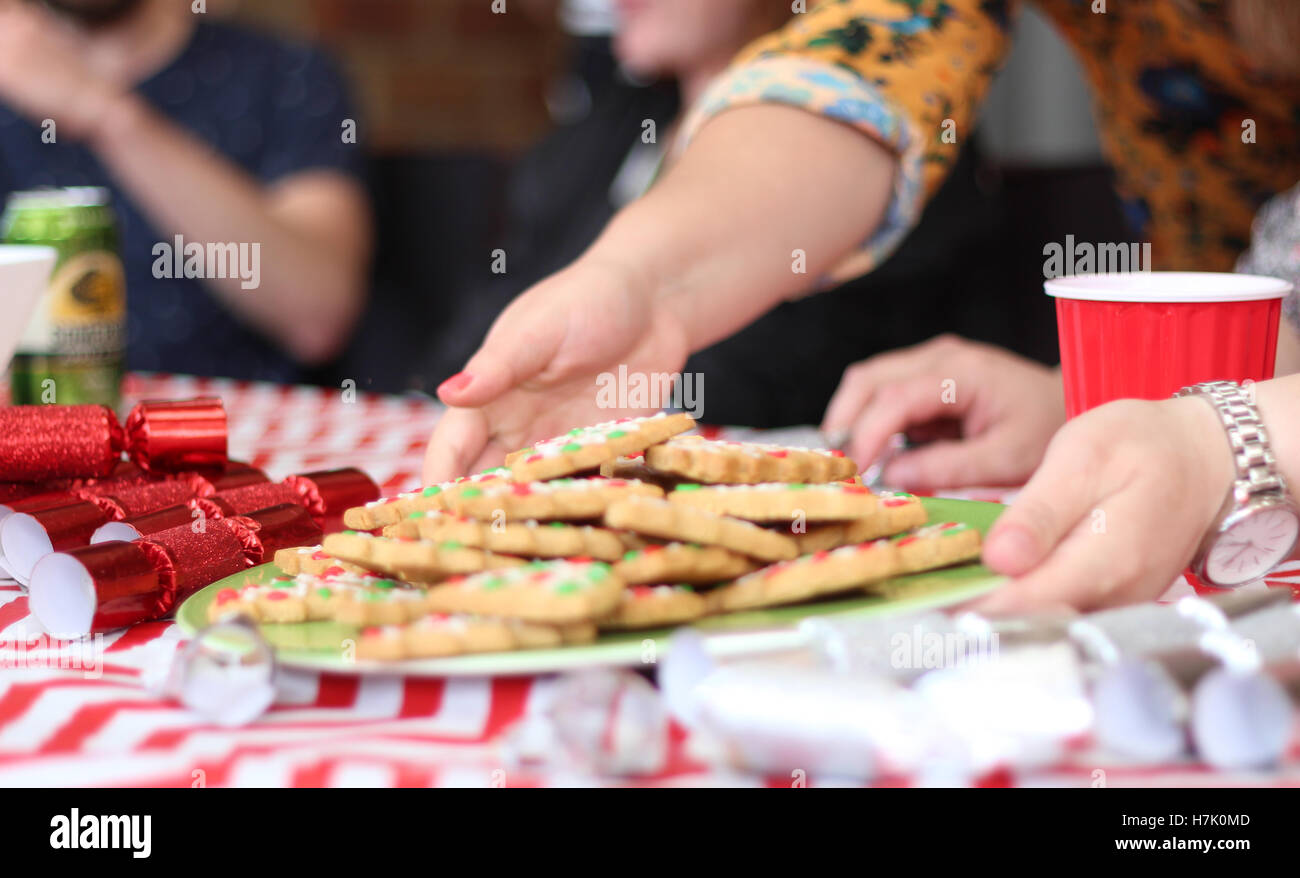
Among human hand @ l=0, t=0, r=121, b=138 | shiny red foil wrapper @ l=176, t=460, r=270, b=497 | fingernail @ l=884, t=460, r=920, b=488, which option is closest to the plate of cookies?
shiny red foil wrapper @ l=176, t=460, r=270, b=497

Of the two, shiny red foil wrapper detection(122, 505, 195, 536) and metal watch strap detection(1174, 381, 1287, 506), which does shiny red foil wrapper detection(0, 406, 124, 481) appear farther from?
metal watch strap detection(1174, 381, 1287, 506)

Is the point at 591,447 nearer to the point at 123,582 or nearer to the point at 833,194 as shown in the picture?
the point at 123,582

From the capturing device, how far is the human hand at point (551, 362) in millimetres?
868

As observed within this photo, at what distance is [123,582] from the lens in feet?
2.15

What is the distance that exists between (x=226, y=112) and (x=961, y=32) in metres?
1.86

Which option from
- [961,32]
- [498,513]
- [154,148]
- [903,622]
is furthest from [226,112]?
[903,622]

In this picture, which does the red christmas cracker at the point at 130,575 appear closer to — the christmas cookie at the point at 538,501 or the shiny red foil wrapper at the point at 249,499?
the shiny red foil wrapper at the point at 249,499

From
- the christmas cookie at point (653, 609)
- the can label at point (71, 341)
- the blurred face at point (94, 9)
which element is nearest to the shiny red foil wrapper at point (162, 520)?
the christmas cookie at point (653, 609)

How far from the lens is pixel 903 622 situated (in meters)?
0.52

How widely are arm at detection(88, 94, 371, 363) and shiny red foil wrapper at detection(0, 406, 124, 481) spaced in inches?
60.3

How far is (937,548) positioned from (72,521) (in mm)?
510

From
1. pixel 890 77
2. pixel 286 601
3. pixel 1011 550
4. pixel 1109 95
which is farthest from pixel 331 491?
pixel 1109 95

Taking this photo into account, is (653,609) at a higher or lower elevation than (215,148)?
lower
